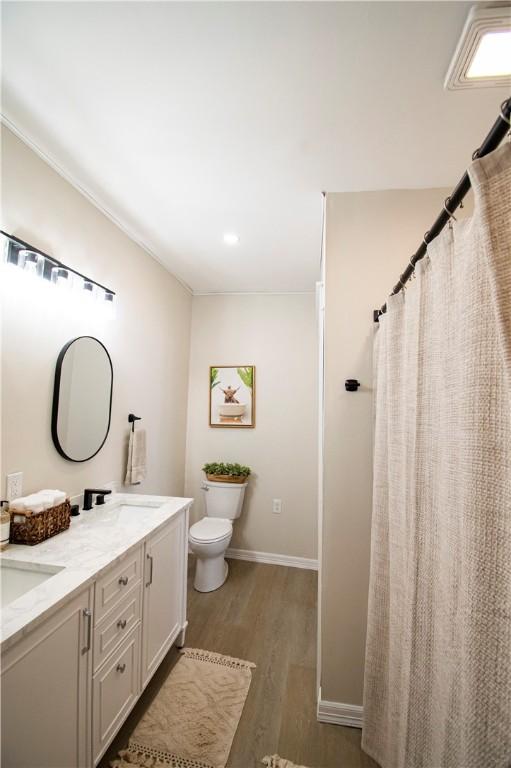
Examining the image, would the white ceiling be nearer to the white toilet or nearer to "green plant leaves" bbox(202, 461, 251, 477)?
"green plant leaves" bbox(202, 461, 251, 477)

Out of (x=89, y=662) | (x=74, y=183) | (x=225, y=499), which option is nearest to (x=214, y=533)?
(x=225, y=499)

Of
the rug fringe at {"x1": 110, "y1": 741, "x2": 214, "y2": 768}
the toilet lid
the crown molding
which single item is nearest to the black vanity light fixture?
the crown molding

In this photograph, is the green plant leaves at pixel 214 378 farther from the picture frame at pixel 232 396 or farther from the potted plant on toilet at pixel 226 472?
the potted plant on toilet at pixel 226 472

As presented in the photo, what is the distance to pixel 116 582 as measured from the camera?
1289 mm

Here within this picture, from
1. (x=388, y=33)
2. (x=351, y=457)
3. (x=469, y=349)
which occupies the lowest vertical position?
(x=351, y=457)

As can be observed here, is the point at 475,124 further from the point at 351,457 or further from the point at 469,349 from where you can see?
the point at 351,457

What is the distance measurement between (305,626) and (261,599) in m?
0.41

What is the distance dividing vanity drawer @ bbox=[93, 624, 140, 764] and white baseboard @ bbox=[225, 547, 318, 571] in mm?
1723

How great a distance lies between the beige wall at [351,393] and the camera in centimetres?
156

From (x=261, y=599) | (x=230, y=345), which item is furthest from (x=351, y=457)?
(x=230, y=345)

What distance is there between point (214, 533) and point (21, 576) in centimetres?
154

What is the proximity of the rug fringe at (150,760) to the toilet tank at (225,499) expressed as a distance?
1588 millimetres

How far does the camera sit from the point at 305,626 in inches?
86.4

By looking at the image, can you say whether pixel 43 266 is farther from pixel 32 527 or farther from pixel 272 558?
pixel 272 558
